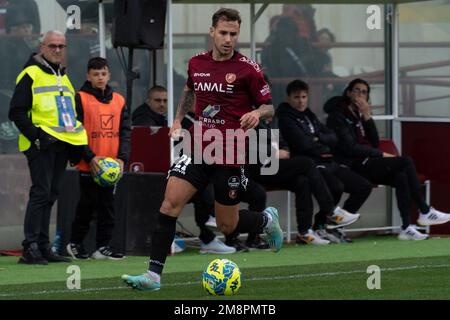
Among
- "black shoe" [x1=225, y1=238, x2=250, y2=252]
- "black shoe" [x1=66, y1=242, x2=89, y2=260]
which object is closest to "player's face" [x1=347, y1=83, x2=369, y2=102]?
"black shoe" [x1=225, y1=238, x2=250, y2=252]

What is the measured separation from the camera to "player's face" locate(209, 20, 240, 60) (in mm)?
10547

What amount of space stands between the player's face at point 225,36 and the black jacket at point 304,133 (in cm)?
501

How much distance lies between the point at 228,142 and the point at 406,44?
7535mm

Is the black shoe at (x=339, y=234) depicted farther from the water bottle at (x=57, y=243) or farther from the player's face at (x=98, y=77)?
the player's face at (x=98, y=77)

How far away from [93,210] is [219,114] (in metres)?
3.49

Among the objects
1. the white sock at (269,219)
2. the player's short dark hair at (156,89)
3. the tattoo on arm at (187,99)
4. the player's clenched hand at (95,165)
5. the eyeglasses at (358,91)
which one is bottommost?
the white sock at (269,219)

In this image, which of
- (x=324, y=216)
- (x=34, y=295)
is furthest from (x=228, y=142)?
(x=324, y=216)

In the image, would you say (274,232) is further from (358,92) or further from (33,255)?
(358,92)

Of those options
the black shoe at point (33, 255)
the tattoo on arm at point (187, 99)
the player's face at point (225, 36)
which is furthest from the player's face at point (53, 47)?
the player's face at point (225, 36)

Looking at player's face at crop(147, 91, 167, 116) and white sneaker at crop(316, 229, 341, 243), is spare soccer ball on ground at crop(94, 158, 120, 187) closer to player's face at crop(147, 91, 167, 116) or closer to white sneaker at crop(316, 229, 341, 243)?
player's face at crop(147, 91, 167, 116)

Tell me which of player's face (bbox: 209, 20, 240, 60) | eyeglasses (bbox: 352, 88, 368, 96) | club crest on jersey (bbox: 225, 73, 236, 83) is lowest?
eyeglasses (bbox: 352, 88, 368, 96)

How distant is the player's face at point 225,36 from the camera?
10.5 metres

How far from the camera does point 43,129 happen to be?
12867 mm

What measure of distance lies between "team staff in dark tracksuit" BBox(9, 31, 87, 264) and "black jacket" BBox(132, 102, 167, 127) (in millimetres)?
1908
